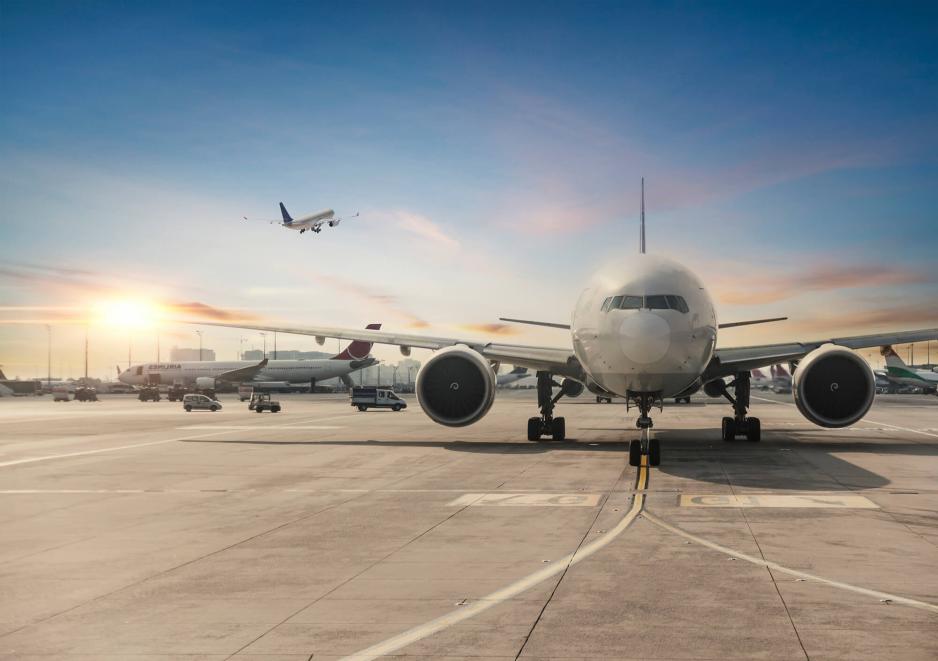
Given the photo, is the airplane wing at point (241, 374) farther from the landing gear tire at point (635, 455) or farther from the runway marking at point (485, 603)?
the runway marking at point (485, 603)

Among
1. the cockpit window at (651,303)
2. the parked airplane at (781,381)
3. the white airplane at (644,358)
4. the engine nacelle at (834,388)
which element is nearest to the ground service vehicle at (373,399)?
the white airplane at (644,358)

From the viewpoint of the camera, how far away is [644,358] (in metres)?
18.0

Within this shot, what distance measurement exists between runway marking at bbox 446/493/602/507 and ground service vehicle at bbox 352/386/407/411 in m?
42.4

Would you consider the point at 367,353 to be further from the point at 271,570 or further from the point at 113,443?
the point at 271,570

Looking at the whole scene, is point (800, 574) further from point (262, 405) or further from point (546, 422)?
point (262, 405)

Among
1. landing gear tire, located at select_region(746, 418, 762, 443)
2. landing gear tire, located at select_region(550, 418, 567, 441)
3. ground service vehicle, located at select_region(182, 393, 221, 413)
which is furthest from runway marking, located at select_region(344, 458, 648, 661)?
ground service vehicle, located at select_region(182, 393, 221, 413)

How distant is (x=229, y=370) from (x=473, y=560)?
323 ft

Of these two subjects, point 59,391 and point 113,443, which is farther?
point 59,391

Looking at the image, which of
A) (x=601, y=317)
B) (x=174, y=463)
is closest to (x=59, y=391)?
(x=174, y=463)

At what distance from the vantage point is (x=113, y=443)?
26844 millimetres

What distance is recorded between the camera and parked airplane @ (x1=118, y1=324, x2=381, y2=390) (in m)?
100

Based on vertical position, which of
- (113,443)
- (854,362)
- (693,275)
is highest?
(693,275)

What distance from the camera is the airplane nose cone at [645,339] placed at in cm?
1788

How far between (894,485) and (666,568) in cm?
875
